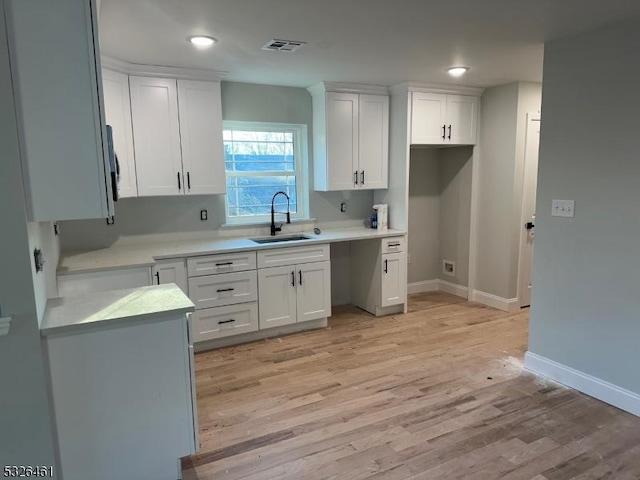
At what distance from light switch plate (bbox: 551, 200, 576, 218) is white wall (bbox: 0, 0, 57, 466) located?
307cm

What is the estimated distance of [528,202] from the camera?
4.47m

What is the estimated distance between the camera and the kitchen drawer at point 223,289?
3543 mm

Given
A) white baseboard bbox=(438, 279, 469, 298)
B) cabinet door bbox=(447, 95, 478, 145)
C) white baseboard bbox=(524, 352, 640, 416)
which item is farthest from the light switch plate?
white baseboard bbox=(438, 279, 469, 298)

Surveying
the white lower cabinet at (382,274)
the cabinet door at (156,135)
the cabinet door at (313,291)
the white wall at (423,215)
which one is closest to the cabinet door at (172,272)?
the cabinet door at (156,135)

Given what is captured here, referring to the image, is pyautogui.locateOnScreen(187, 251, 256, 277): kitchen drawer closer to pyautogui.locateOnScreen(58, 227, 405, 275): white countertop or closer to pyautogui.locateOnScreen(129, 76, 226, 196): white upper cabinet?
pyautogui.locateOnScreen(58, 227, 405, 275): white countertop

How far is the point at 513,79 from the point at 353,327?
2.86m

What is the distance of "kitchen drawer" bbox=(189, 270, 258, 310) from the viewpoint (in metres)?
3.54

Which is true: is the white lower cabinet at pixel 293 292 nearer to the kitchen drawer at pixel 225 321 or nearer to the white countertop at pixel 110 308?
the kitchen drawer at pixel 225 321

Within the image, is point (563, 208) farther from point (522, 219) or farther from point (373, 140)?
point (373, 140)

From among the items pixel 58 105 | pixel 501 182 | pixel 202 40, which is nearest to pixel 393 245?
pixel 501 182

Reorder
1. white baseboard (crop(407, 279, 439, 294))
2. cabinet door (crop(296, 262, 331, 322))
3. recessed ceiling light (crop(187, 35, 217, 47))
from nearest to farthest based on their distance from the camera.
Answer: recessed ceiling light (crop(187, 35, 217, 47)) < cabinet door (crop(296, 262, 331, 322)) < white baseboard (crop(407, 279, 439, 294))

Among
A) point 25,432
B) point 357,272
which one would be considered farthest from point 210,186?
point 25,432

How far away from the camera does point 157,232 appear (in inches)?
154

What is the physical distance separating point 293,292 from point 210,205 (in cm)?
115
